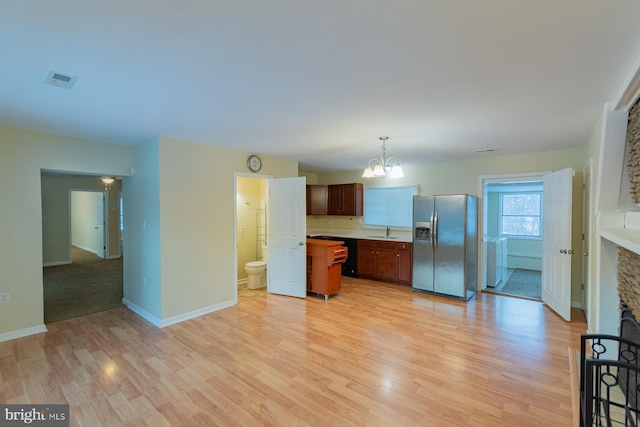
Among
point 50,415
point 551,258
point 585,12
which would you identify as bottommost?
point 50,415

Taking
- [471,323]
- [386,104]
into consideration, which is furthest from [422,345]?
[386,104]

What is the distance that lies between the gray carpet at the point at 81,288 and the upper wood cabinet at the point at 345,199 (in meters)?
4.52

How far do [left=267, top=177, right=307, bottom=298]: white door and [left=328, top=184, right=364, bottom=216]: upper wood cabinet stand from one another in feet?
6.63

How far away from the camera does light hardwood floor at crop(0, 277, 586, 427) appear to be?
2.08 m

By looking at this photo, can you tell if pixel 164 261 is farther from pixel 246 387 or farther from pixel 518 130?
pixel 518 130

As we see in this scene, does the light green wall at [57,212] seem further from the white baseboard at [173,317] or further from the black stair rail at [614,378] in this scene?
the black stair rail at [614,378]

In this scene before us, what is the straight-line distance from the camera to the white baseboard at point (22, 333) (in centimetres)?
322

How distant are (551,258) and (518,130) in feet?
7.28

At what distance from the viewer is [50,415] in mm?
2090

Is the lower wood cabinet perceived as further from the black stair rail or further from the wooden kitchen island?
the black stair rail

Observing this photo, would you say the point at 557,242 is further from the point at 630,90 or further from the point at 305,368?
the point at 305,368

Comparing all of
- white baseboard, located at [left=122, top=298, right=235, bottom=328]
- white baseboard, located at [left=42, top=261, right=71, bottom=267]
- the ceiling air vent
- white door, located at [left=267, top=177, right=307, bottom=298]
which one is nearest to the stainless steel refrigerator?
white door, located at [left=267, top=177, right=307, bottom=298]

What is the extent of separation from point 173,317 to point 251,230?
7.79 ft

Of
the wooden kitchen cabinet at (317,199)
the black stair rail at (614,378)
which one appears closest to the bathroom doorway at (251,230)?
the wooden kitchen cabinet at (317,199)
